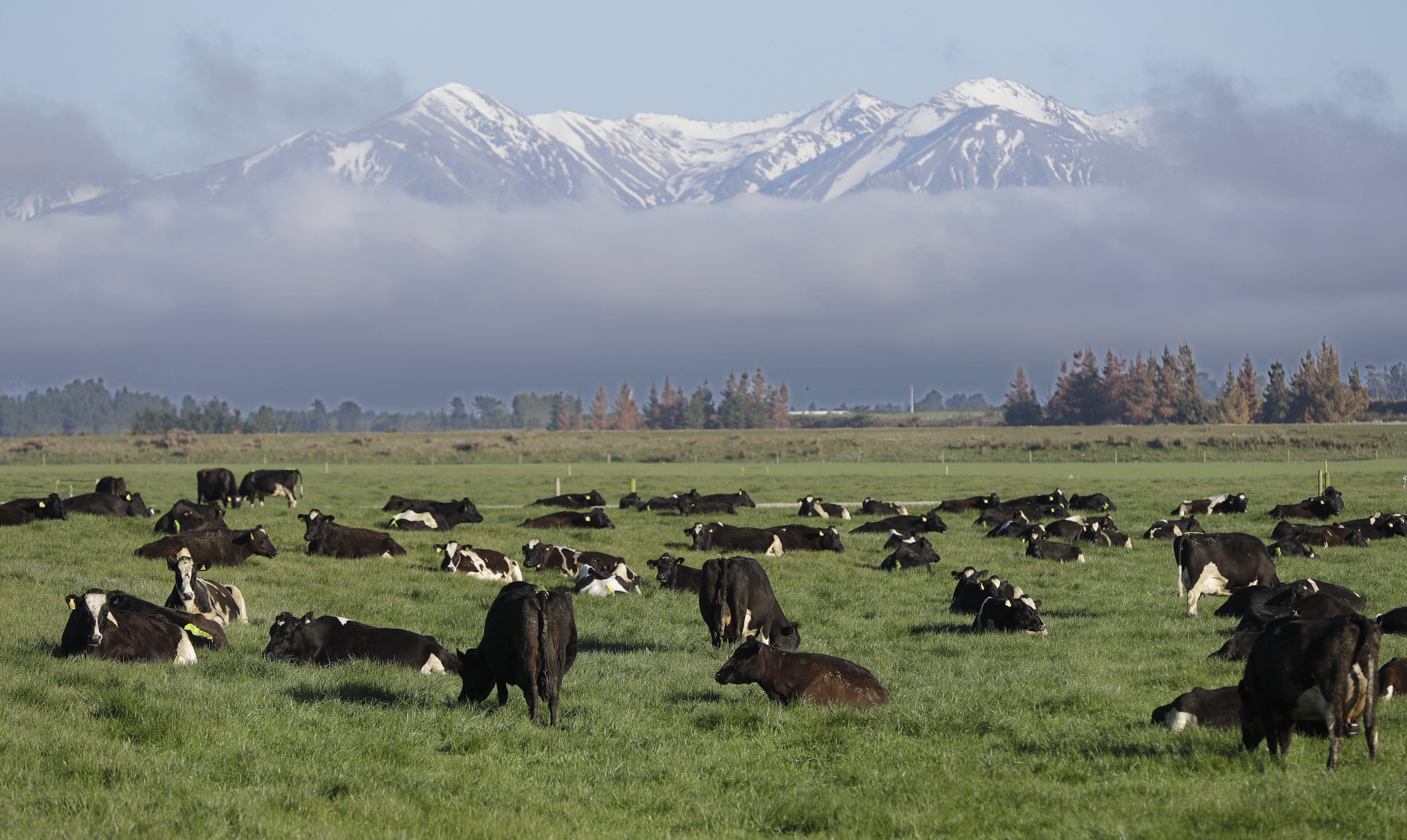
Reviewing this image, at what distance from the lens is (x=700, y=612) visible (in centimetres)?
1694

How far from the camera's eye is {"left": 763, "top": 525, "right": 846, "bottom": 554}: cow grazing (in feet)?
87.2

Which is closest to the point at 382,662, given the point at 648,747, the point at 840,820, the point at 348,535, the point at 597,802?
the point at 648,747

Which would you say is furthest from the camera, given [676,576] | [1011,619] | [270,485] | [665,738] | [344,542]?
[270,485]

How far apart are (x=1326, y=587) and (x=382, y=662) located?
1316cm

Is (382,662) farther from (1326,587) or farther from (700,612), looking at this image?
(1326,587)

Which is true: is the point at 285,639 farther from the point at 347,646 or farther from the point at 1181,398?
the point at 1181,398

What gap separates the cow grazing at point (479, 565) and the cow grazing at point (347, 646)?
309 inches

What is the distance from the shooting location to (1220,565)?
61.3 feet

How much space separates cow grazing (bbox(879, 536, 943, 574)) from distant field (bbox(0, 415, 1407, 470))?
66.7 metres

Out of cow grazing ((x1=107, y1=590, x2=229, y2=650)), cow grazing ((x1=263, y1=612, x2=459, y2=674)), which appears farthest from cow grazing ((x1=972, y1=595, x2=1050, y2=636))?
cow grazing ((x1=107, y1=590, x2=229, y2=650))

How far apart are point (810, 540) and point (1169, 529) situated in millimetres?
9155

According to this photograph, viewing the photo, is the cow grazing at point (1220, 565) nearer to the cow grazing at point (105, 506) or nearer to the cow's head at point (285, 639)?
the cow's head at point (285, 639)

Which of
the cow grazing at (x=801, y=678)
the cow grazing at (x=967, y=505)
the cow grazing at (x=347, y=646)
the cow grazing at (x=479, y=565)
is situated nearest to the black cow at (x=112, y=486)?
the cow grazing at (x=479, y=565)

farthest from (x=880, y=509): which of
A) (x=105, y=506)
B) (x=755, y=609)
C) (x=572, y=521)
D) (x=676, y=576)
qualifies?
(x=105, y=506)
